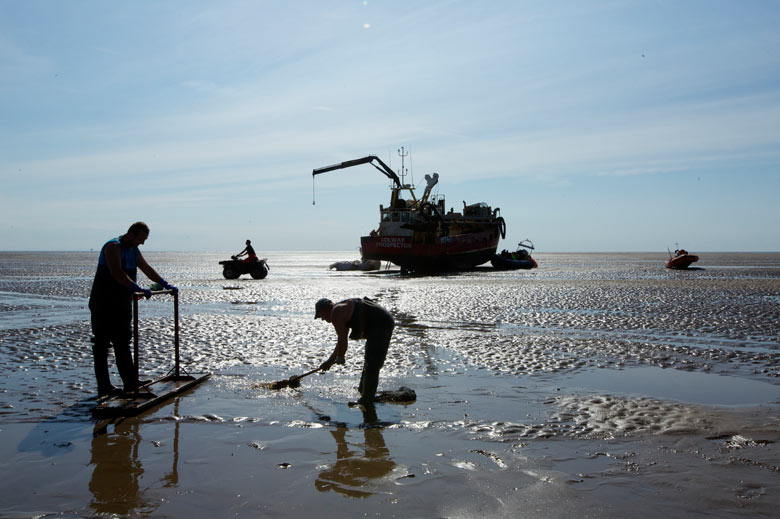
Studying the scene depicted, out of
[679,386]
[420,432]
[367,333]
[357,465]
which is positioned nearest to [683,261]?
[679,386]

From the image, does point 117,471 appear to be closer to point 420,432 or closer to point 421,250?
point 420,432

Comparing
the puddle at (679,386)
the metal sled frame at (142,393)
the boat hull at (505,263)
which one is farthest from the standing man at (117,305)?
the boat hull at (505,263)

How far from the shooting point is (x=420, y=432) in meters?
5.10

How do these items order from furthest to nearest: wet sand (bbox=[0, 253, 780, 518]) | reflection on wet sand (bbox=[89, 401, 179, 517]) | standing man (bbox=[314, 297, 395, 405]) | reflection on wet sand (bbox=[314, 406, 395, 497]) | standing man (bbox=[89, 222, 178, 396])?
standing man (bbox=[314, 297, 395, 405]), standing man (bbox=[89, 222, 178, 396]), reflection on wet sand (bbox=[314, 406, 395, 497]), wet sand (bbox=[0, 253, 780, 518]), reflection on wet sand (bbox=[89, 401, 179, 517])

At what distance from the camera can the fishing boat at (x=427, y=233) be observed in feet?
121

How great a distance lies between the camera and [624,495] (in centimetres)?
377

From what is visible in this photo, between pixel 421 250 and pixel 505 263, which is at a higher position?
pixel 421 250

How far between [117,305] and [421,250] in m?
31.2

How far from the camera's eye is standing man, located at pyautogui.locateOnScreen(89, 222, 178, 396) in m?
5.81

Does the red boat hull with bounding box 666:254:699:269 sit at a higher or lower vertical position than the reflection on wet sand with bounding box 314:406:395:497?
higher

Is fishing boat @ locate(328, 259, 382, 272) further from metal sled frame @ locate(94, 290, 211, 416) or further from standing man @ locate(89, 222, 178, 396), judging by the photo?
standing man @ locate(89, 222, 178, 396)

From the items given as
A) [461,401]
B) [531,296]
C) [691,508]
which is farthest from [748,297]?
[691,508]

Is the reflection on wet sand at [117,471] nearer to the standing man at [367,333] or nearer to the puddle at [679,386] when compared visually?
the standing man at [367,333]

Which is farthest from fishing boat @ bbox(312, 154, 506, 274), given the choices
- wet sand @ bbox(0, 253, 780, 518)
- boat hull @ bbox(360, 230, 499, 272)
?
wet sand @ bbox(0, 253, 780, 518)
